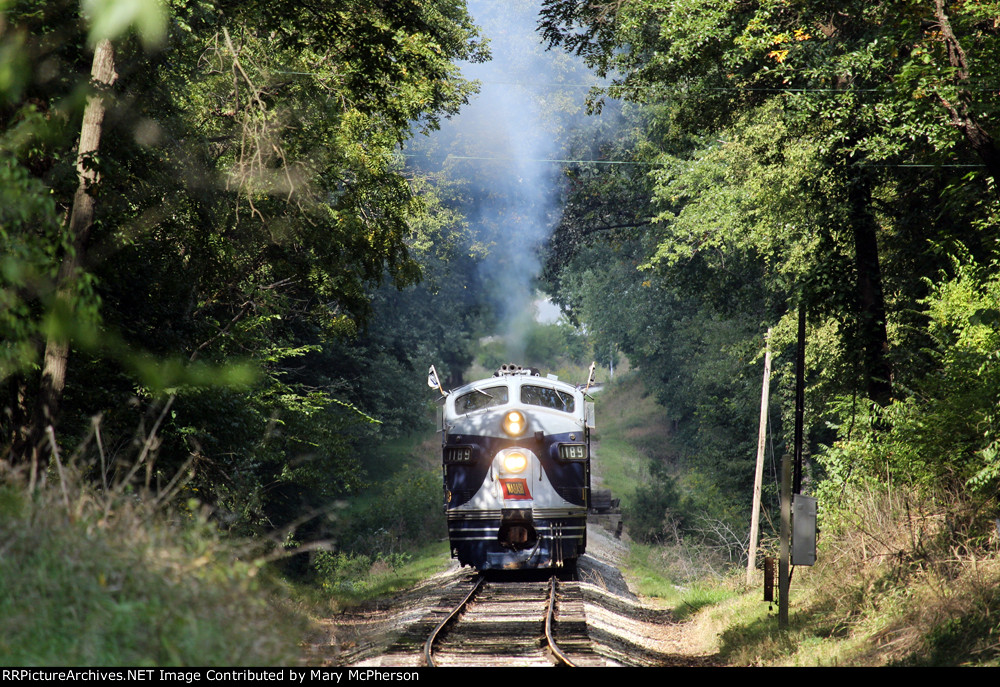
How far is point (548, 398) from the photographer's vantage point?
1777cm

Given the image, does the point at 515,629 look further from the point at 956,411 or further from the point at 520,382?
the point at 956,411

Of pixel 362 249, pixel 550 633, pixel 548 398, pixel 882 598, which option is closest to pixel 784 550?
pixel 882 598

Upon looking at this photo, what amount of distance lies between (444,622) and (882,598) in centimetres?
586

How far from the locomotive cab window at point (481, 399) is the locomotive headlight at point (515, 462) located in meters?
1.16

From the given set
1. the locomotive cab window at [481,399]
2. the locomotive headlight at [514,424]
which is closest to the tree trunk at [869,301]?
the locomotive headlight at [514,424]

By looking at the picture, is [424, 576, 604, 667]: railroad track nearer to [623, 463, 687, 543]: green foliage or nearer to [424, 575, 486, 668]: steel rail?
[424, 575, 486, 668]: steel rail

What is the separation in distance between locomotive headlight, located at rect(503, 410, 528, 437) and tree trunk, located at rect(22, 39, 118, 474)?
8.48m

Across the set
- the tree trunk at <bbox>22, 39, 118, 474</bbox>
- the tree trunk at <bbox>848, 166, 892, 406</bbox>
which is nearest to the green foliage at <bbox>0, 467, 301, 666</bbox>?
the tree trunk at <bbox>22, 39, 118, 474</bbox>

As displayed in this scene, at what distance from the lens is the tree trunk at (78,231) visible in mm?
9641

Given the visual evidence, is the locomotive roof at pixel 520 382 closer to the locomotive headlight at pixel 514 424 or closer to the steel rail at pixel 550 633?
the locomotive headlight at pixel 514 424

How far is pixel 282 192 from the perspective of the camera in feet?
47.3

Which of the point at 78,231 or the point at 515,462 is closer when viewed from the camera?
the point at 78,231
